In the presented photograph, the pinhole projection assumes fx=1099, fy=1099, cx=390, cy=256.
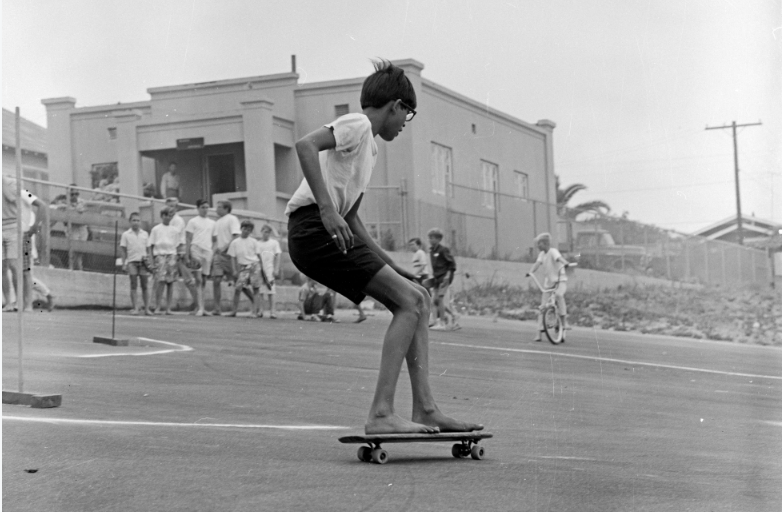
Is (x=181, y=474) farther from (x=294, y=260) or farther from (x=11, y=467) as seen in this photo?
(x=294, y=260)

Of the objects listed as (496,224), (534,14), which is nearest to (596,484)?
(534,14)

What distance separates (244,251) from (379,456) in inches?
559

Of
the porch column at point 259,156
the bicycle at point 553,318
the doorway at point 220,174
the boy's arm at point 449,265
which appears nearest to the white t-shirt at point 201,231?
the boy's arm at point 449,265

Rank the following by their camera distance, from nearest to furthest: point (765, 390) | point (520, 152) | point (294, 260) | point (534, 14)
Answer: point (294, 260) < point (534, 14) < point (765, 390) < point (520, 152)

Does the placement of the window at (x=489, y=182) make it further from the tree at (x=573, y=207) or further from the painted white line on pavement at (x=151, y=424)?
the painted white line on pavement at (x=151, y=424)

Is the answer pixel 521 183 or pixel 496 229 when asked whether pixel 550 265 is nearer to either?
pixel 496 229

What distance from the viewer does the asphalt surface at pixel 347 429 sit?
430 cm

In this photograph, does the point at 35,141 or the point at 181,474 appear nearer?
the point at 181,474

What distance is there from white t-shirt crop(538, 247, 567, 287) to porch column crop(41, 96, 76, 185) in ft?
57.2

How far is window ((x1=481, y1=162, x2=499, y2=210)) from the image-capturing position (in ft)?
102

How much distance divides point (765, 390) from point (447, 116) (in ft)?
61.1

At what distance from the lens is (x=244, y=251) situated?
18859 millimetres

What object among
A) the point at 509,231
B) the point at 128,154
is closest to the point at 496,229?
the point at 509,231

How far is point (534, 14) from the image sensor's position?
9266 millimetres
